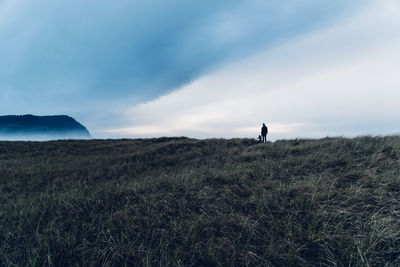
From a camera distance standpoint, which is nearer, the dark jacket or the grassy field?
the grassy field

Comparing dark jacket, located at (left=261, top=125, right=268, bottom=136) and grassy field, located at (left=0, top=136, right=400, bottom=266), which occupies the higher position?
dark jacket, located at (left=261, top=125, right=268, bottom=136)

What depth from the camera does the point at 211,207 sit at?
4277 mm

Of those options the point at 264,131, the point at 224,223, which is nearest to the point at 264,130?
the point at 264,131

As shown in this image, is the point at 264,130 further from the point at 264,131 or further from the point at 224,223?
the point at 224,223

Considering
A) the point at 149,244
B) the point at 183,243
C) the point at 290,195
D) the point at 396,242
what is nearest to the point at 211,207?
the point at 183,243

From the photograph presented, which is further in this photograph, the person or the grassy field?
the person

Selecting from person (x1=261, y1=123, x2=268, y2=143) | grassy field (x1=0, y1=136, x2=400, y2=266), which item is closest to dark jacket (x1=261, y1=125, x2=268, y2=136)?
person (x1=261, y1=123, x2=268, y2=143)

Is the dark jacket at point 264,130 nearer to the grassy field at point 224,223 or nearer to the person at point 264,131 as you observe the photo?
the person at point 264,131

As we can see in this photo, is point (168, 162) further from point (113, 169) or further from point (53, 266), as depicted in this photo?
point (53, 266)

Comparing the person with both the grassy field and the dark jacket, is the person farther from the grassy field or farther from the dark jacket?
the grassy field

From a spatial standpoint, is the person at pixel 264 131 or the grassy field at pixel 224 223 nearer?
the grassy field at pixel 224 223

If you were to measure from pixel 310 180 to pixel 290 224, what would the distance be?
2218 mm

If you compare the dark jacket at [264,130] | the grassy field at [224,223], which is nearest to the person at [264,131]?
the dark jacket at [264,130]

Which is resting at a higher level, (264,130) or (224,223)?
(264,130)
